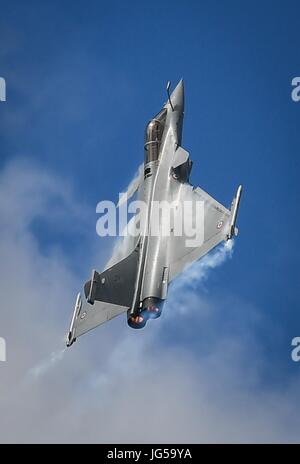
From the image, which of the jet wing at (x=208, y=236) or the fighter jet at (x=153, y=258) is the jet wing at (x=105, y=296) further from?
the jet wing at (x=208, y=236)

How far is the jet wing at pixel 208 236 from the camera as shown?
81.4 ft

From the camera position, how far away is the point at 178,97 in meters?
35.1

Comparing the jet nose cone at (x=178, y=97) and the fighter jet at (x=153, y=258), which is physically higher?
the jet nose cone at (x=178, y=97)

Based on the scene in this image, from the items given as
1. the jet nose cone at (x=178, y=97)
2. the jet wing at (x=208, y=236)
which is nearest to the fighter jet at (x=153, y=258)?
the jet wing at (x=208, y=236)

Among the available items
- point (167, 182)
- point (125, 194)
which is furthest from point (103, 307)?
point (125, 194)

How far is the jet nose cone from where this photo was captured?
→ 114 feet

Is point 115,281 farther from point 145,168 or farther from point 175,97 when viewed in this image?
point 175,97

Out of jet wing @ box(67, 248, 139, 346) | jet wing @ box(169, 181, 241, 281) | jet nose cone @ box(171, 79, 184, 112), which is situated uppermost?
jet nose cone @ box(171, 79, 184, 112)

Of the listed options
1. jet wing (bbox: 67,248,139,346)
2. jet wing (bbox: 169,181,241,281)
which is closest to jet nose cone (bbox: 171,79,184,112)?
jet wing (bbox: 169,181,241,281)

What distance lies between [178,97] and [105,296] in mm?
14532

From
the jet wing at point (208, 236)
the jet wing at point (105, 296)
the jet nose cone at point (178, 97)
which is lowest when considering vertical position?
the jet wing at point (105, 296)

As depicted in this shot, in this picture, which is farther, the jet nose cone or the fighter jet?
the jet nose cone

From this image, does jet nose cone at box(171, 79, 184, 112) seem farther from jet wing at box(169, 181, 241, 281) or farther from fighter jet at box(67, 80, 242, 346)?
jet wing at box(169, 181, 241, 281)

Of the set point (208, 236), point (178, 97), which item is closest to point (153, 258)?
point (208, 236)
